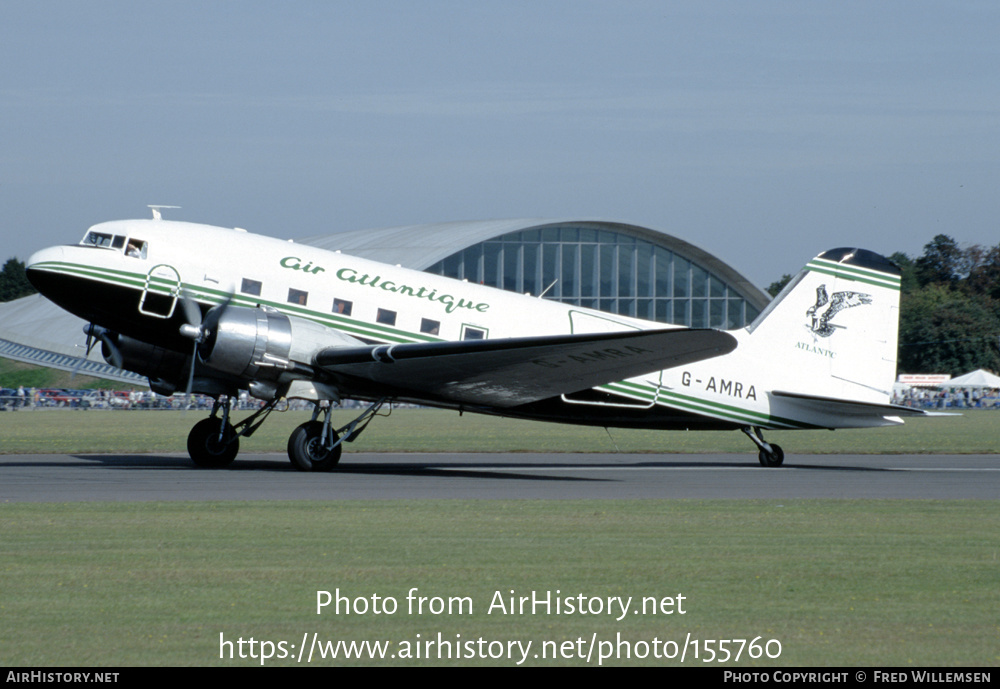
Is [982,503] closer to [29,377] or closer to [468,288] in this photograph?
[468,288]

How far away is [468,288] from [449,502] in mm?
6899

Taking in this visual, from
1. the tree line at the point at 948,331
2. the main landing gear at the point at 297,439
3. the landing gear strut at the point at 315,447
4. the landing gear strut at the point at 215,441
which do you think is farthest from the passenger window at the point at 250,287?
the tree line at the point at 948,331

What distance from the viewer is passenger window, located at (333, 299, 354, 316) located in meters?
19.3

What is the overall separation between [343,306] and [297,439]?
8.07 ft

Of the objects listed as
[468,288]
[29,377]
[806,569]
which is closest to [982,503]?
[806,569]

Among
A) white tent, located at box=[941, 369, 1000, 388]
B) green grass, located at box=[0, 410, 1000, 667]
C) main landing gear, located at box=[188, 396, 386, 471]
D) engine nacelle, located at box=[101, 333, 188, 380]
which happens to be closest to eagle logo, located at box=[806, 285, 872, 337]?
green grass, located at box=[0, 410, 1000, 667]

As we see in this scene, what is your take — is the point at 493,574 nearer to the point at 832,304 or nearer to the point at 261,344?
the point at 261,344

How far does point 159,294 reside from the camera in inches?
727

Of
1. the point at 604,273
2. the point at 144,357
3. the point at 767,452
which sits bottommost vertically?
the point at 767,452

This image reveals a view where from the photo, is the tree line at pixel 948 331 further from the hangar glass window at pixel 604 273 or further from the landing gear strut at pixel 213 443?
the landing gear strut at pixel 213 443

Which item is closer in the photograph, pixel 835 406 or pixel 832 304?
pixel 835 406

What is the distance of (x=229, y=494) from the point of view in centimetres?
1497

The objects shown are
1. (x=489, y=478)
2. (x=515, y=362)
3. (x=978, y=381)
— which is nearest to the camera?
(x=515, y=362)

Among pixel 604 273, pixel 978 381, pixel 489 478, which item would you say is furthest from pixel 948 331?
pixel 489 478
